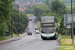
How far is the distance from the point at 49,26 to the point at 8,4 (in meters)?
8.54

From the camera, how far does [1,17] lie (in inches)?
1447

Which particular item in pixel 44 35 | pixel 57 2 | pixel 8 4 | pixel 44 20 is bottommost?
pixel 44 35

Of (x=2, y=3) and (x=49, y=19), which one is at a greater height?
(x=2, y=3)

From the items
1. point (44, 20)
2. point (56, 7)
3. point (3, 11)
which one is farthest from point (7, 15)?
point (56, 7)

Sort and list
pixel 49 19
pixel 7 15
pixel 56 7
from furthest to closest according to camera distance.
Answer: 1. pixel 56 7
2. pixel 7 15
3. pixel 49 19

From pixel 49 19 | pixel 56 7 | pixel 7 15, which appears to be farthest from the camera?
pixel 56 7

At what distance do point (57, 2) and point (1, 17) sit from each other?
448 ft

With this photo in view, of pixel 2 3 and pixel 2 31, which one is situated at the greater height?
pixel 2 3

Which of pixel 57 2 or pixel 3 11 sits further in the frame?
pixel 57 2

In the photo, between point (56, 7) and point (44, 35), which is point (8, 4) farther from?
point (56, 7)

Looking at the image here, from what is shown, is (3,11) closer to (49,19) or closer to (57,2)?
(49,19)

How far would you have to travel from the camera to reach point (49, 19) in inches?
1394

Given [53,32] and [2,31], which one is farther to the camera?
[2,31]

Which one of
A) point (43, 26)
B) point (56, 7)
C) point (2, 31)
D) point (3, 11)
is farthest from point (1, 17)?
point (56, 7)
